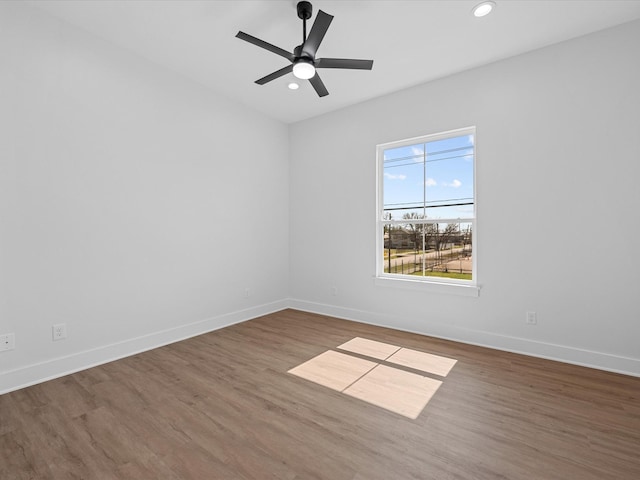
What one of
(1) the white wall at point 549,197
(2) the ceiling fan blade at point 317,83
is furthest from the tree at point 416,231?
(2) the ceiling fan blade at point 317,83

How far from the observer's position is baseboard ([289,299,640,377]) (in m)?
2.63

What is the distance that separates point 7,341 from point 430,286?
3.90 meters

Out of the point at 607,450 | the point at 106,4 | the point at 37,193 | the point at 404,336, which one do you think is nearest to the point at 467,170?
the point at 404,336

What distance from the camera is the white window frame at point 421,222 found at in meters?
3.36

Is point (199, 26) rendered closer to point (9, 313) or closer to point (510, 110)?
point (9, 313)

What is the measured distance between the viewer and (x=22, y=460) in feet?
5.28

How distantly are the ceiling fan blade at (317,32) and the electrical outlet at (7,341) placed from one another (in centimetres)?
313

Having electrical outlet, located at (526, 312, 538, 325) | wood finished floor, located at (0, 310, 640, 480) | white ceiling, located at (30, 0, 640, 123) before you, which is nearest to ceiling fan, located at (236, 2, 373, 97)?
white ceiling, located at (30, 0, 640, 123)

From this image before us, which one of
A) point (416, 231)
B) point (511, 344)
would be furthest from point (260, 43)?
point (511, 344)

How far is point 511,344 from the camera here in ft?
10.1

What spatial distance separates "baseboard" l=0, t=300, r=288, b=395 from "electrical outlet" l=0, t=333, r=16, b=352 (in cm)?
18

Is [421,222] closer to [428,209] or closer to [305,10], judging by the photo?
[428,209]

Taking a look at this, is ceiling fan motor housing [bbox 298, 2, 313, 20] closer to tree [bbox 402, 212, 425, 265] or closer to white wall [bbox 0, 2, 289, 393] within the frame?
white wall [bbox 0, 2, 289, 393]

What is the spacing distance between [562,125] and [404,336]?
2.64m
